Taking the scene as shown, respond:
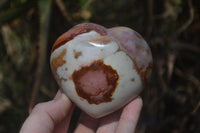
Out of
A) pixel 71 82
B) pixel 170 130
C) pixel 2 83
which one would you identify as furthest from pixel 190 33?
pixel 2 83

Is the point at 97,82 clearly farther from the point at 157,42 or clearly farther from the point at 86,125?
the point at 157,42

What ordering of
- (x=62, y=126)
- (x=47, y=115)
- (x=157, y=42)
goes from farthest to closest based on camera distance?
1. (x=157, y=42)
2. (x=62, y=126)
3. (x=47, y=115)

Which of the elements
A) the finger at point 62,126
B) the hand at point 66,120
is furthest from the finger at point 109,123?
the finger at point 62,126

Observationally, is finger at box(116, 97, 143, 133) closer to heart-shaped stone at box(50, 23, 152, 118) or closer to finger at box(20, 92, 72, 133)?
heart-shaped stone at box(50, 23, 152, 118)

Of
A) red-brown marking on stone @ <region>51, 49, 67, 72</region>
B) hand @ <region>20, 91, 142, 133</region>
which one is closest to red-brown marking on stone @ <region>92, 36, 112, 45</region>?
red-brown marking on stone @ <region>51, 49, 67, 72</region>

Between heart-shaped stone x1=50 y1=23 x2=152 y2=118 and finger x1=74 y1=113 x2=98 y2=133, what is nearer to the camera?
heart-shaped stone x1=50 y1=23 x2=152 y2=118

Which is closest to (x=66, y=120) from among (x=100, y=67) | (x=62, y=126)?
(x=62, y=126)

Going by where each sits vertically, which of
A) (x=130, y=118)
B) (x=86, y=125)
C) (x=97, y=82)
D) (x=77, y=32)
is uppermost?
(x=77, y=32)
